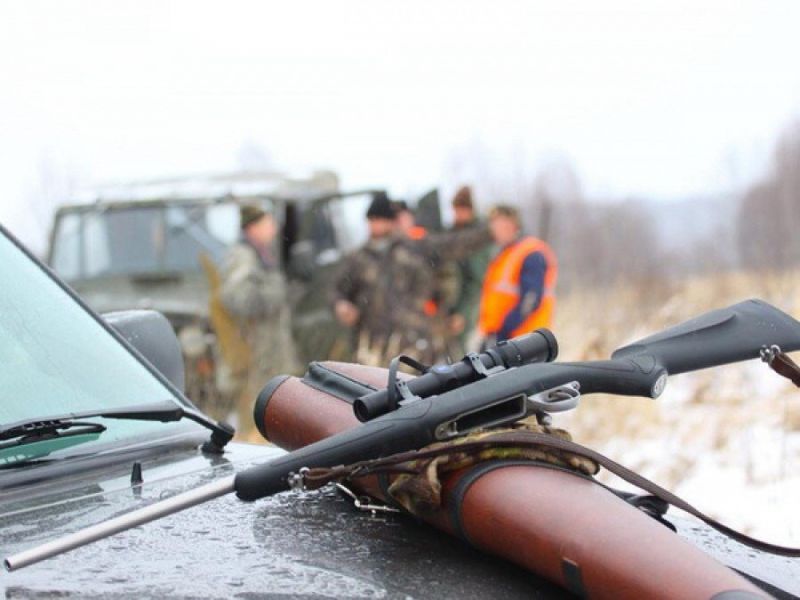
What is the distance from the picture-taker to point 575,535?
148 cm

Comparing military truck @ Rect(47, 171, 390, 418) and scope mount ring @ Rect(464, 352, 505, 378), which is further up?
scope mount ring @ Rect(464, 352, 505, 378)

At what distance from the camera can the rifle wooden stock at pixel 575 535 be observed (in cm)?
140

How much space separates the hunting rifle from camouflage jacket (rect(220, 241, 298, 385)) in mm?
6145

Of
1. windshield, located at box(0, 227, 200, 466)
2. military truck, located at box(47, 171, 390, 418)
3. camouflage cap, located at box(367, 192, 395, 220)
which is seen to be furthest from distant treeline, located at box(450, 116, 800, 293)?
windshield, located at box(0, 227, 200, 466)

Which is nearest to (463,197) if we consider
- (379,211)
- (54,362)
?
(379,211)

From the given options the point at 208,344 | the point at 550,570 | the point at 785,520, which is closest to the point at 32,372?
the point at 550,570

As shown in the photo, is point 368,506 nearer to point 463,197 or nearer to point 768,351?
point 768,351

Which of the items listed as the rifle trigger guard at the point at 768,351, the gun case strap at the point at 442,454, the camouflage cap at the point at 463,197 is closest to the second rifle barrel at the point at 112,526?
the gun case strap at the point at 442,454

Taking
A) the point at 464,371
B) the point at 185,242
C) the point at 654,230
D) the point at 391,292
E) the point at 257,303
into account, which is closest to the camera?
the point at 464,371

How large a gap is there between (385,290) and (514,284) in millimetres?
999

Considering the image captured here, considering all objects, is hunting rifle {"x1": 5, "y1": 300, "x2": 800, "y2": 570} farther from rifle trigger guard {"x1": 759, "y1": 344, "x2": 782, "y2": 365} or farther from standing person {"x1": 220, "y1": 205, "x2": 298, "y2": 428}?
standing person {"x1": 220, "y1": 205, "x2": 298, "y2": 428}

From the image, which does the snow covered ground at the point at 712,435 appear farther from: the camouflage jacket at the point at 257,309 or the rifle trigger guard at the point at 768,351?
the rifle trigger guard at the point at 768,351

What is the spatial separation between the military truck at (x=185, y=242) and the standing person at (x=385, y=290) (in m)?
1.04

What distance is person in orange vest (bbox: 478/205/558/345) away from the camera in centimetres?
764
